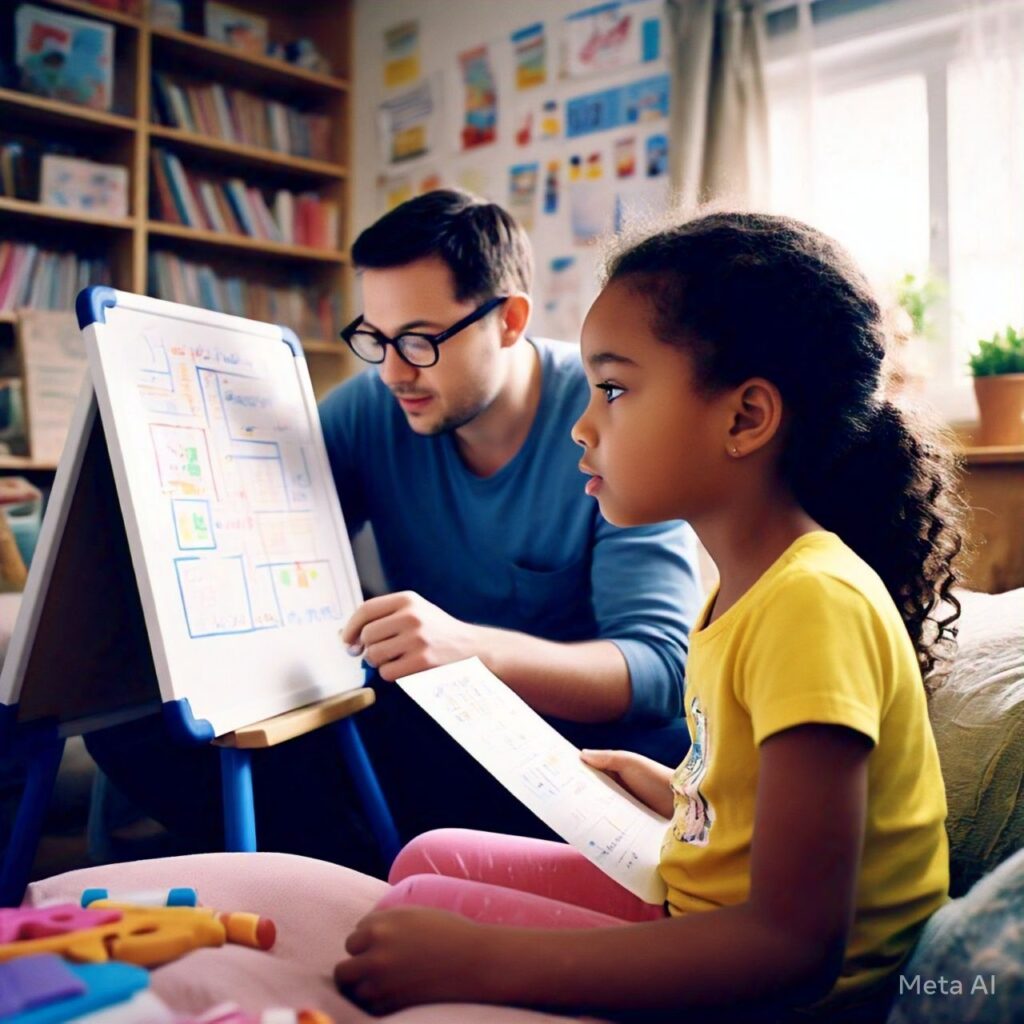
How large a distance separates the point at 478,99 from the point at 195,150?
3.43 ft

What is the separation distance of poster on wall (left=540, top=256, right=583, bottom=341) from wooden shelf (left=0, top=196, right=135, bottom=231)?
1408 millimetres

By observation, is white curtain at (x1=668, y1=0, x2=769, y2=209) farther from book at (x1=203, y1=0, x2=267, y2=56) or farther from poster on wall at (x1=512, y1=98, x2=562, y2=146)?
book at (x1=203, y1=0, x2=267, y2=56)

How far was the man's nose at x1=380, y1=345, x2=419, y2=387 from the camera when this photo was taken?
63.0 inches

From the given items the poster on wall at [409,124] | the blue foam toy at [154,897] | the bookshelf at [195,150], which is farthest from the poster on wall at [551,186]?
the blue foam toy at [154,897]

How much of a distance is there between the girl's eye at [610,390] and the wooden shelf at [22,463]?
2.68 metres

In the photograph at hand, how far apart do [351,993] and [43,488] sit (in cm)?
300

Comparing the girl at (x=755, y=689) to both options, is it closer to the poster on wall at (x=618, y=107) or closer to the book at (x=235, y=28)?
the poster on wall at (x=618, y=107)

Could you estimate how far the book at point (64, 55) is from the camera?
316cm

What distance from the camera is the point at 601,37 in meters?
3.27

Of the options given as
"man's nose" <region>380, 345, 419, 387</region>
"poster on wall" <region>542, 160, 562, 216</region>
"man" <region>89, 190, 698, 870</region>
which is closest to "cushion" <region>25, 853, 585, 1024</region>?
"man" <region>89, 190, 698, 870</region>

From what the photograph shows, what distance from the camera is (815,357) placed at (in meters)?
0.84

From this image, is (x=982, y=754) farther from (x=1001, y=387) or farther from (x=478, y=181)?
(x=478, y=181)

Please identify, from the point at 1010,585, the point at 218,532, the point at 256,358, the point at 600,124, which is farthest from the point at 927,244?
the point at 218,532

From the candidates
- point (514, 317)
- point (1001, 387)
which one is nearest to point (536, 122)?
point (1001, 387)
